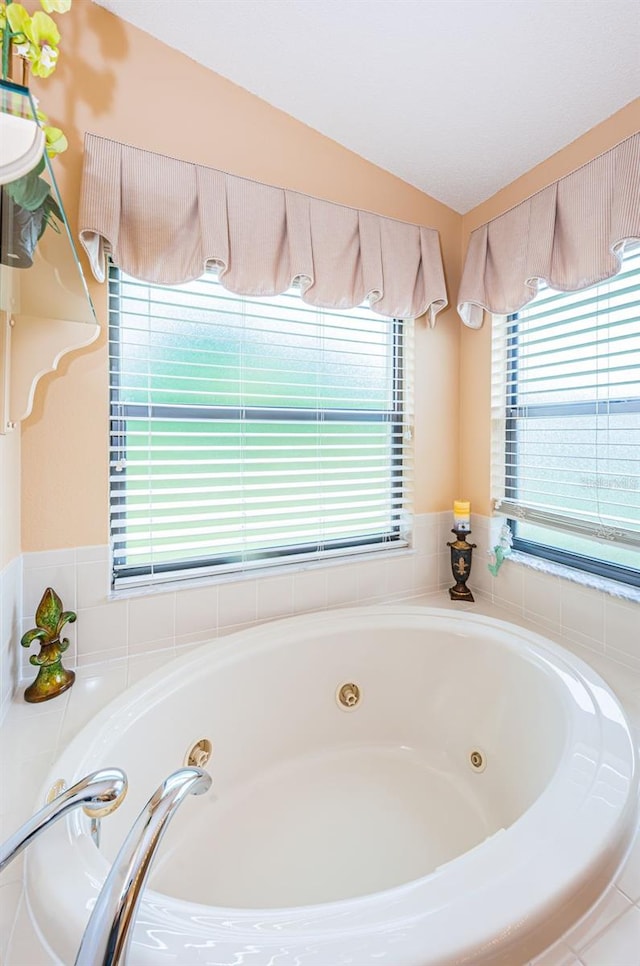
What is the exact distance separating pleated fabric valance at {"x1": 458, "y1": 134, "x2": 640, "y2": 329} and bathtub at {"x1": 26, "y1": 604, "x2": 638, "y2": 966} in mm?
1234

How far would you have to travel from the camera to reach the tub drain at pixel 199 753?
1248mm

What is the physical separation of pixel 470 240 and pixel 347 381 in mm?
833

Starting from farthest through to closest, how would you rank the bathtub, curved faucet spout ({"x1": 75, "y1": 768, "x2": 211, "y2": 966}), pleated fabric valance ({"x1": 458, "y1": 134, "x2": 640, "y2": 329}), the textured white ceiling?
pleated fabric valance ({"x1": 458, "y1": 134, "x2": 640, "y2": 329}) → the textured white ceiling → the bathtub → curved faucet spout ({"x1": 75, "y1": 768, "x2": 211, "y2": 966})

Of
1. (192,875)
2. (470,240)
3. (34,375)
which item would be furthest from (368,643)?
(470,240)

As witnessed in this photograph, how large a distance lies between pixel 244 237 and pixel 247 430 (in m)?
0.68

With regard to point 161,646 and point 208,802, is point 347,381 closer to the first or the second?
point 161,646

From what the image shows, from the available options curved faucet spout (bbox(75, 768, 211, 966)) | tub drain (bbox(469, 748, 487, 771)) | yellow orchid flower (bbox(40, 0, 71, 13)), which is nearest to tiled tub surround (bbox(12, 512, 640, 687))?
tub drain (bbox(469, 748, 487, 771))

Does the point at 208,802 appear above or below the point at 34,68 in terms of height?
below

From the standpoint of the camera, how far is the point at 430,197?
1857 mm

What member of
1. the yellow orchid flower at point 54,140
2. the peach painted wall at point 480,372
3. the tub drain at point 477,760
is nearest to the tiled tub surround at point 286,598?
the peach painted wall at point 480,372

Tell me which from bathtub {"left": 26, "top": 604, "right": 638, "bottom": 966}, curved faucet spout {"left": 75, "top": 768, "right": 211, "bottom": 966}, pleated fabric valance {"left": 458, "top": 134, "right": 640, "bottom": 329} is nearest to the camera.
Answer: curved faucet spout {"left": 75, "top": 768, "right": 211, "bottom": 966}

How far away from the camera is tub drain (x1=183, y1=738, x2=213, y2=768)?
49.1 inches

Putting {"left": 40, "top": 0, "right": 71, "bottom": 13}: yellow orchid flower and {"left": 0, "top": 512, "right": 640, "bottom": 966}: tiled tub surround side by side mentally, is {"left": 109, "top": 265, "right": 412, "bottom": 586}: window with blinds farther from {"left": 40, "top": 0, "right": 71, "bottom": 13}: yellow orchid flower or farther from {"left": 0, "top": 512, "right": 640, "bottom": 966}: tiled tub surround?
{"left": 40, "top": 0, "right": 71, "bottom": 13}: yellow orchid flower

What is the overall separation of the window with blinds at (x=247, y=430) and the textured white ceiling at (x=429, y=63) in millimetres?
667
